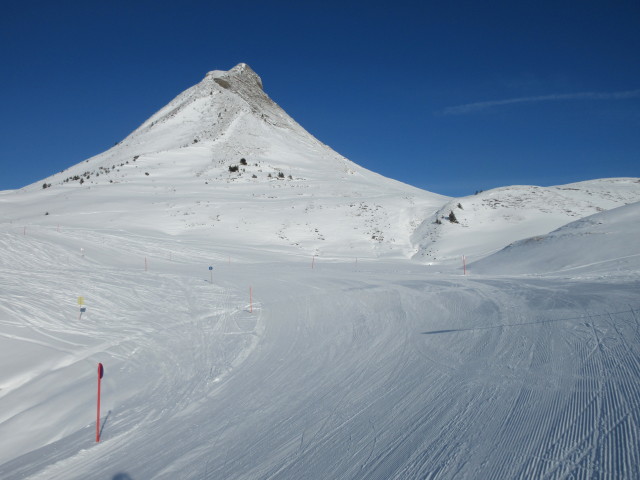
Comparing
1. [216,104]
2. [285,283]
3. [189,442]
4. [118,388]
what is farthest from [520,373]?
[216,104]

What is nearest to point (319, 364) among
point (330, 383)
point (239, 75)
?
point (330, 383)

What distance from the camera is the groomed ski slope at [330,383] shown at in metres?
4.20

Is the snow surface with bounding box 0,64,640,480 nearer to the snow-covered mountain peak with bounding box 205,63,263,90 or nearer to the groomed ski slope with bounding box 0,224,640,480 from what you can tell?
the groomed ski slope with bounding box 0,224,640,480

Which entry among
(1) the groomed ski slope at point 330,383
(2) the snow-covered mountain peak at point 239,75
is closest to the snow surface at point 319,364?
(1) the groomed ski slope at point 330,383

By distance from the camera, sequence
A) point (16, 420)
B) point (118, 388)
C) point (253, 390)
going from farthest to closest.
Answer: point (118, 388)
point (253, 390)
point (16, 420)

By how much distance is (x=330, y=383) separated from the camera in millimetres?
6406

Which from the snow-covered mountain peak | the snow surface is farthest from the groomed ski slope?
the snow-covered mountain peak

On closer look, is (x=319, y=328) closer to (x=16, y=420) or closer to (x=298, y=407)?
(x=298, y=407)

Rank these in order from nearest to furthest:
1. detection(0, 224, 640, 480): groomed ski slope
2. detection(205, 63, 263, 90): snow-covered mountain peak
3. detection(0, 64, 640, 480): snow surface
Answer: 1. detection(0, 224, 640, 480): groomed ski slope
2. detection(0, 64, 640, 480): snow surface
3. detection(205, 63, 263, 90): snow-covered mountain peak

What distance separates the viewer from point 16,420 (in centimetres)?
595

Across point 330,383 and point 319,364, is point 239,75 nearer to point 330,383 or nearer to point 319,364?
point 319,364

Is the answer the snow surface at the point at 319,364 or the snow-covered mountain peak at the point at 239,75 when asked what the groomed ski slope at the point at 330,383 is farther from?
the snow-covered mountain peak at the point at 239,75

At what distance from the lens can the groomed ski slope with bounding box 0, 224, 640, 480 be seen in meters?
4.20

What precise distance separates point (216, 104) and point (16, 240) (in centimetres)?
7384
